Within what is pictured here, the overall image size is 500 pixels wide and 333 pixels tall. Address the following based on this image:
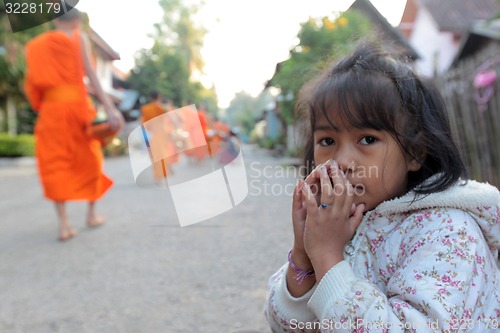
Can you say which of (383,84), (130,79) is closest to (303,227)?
(383,84)

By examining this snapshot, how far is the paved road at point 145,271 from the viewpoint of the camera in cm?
209

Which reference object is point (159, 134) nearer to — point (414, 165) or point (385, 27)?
point (385, 27)

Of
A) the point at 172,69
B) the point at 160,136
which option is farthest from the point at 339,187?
the point at 172,69

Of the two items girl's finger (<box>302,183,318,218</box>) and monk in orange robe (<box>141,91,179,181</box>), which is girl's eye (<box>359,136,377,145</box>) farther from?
monk in orange robe (<box>141,91,179,181</box>)

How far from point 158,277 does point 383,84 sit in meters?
1.95

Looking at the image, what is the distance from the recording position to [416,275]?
0.91 metres

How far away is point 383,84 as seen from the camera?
3.48 feet

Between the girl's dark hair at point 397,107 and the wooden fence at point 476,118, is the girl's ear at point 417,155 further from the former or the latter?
the wooden fence at point 476,118

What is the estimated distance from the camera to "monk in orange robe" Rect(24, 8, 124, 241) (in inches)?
144

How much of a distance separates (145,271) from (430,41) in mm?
17140

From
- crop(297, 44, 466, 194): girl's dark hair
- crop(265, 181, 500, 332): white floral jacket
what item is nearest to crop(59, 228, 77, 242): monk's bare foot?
crop(265, 181, 500, 332): white floral jacket

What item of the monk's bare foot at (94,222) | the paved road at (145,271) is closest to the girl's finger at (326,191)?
the paved road at (145,271)

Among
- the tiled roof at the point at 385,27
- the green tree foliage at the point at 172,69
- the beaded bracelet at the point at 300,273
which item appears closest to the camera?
the beaded bracelet at the point at 300,273

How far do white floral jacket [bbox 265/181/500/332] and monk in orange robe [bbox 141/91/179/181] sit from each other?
2964mm
